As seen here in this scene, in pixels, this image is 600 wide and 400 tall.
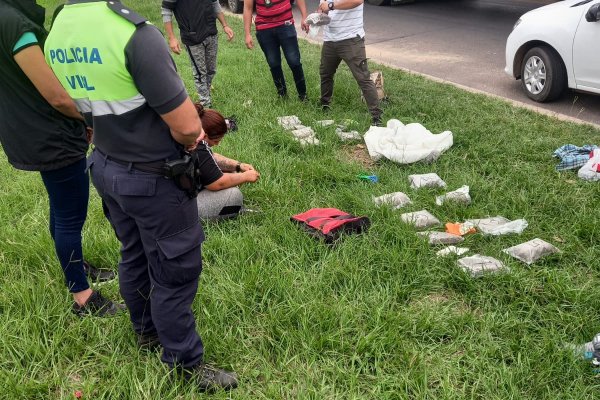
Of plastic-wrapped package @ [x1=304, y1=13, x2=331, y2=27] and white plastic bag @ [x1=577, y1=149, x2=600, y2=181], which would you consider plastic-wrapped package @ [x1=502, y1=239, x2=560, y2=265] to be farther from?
plastic-wrapped package @ [x1=304, y1=13, x2=331, y2=27]

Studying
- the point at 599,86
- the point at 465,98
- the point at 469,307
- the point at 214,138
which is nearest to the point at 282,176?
the point at 214,138

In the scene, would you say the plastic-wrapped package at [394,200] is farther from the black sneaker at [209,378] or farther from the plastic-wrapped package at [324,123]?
the black sneaker at [209,378]

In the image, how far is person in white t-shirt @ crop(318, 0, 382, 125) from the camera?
17.1 feet

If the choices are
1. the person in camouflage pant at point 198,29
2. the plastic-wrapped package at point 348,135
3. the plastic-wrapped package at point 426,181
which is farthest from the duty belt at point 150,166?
the person in camouflage pant at point 198,29

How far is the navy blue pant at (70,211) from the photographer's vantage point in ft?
8.43

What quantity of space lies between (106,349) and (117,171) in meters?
1.04

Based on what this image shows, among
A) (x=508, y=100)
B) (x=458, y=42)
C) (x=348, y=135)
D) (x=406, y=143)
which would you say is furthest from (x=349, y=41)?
(x=458, y=42)

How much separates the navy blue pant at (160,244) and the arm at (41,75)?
15.5 inches

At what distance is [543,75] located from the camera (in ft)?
19.6

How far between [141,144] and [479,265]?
198 centimetres

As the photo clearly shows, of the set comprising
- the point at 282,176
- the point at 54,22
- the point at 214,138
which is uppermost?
the point at 54,22

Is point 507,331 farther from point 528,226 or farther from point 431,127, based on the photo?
point 431,127

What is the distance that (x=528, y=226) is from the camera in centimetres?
348

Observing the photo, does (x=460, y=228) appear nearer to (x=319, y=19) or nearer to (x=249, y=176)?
(x=249, y=176)
